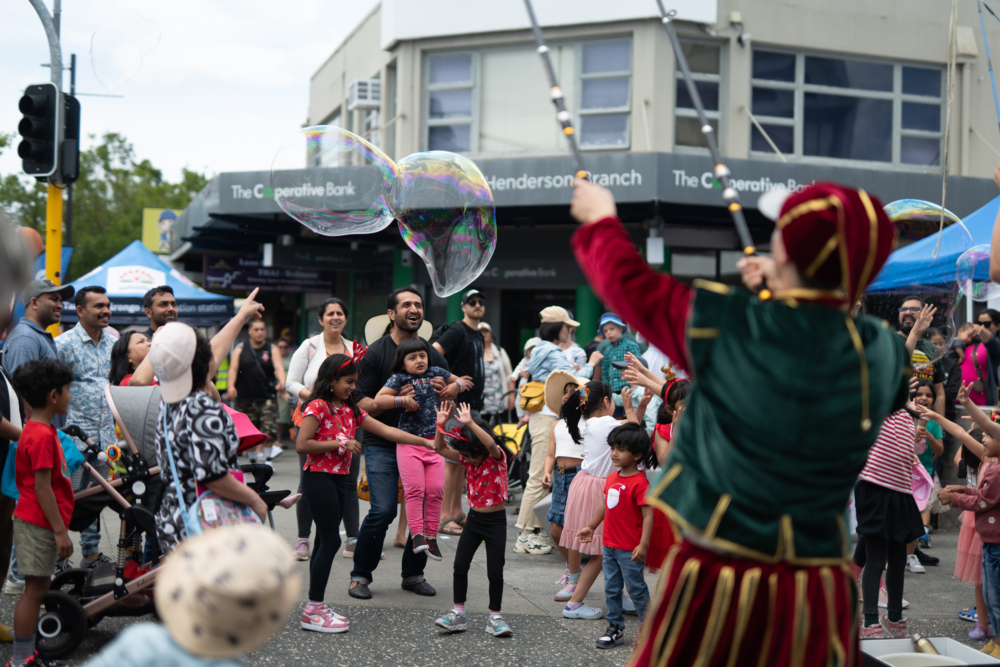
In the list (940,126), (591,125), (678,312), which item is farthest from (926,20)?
(678,312)

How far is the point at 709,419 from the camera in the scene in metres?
2.29

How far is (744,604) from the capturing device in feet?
7.36

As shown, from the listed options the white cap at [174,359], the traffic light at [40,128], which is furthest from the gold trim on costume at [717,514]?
the traffic light at [40,128]

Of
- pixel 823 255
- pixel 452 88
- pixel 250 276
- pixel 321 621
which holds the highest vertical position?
pixel 452 88

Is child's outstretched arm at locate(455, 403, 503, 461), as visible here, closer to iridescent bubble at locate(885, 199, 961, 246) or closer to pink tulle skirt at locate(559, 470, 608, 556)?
pink tulle skirt at locate(559, 470, 608, 556)

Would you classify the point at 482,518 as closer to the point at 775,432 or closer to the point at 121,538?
the point at 121,538

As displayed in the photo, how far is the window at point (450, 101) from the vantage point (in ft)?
56.0

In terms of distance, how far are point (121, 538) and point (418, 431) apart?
2007 millimetres

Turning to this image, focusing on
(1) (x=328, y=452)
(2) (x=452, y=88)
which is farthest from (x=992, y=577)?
(2) (x=452, y=88)

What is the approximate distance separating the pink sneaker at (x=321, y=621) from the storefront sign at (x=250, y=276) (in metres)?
14.0

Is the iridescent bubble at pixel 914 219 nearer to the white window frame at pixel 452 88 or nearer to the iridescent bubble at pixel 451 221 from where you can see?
the iridescent bubble at pixel 451 221

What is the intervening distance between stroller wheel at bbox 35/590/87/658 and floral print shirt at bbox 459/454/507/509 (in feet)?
7.19

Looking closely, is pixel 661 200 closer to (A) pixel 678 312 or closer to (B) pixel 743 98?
(B) pixel 743 98

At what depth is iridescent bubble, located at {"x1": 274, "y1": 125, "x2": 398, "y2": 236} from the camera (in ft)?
21.5
